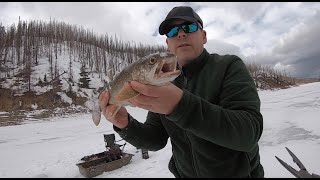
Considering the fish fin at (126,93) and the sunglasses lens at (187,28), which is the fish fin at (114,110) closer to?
the fish fin at (126,93)

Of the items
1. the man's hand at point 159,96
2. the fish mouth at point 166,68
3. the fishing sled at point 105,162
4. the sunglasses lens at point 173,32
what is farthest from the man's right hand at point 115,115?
the fishing sled at point 105,162

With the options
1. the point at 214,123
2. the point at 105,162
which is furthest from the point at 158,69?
the point at 105,162

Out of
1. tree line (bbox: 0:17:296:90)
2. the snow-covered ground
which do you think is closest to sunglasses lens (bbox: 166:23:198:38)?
the snow-covered ground

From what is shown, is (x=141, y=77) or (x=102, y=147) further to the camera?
(x=102, y=147)

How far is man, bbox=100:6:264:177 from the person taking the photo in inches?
61.2

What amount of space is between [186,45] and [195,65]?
0.19m

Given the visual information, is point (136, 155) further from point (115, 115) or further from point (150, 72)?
point (150, 72)

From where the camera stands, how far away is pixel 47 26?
53.8 metres

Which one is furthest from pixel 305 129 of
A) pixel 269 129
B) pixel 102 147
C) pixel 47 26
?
pixel 47 26

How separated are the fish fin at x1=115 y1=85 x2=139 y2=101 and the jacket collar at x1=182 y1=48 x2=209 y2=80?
72 cm

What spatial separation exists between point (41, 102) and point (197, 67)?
1333 inches

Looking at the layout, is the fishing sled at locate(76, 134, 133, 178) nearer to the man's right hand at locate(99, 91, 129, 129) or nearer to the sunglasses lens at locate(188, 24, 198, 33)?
the man's right hand at locate(99, 91, 129, 129)

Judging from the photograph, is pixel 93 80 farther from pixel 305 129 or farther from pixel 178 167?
pixel 178 167

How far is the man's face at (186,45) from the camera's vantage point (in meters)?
2.26
